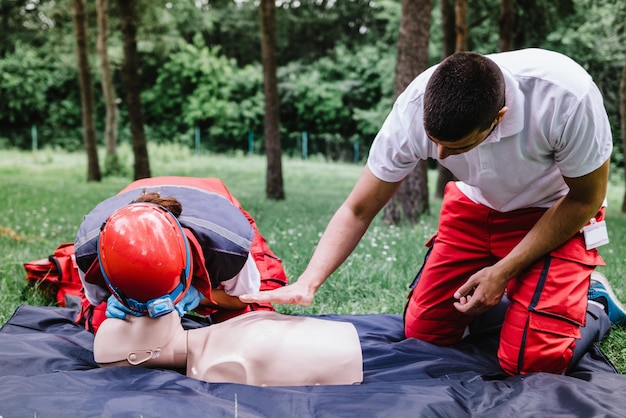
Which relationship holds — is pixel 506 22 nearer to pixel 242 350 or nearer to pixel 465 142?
pixel 465 142

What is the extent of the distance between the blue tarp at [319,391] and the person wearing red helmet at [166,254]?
0.28m

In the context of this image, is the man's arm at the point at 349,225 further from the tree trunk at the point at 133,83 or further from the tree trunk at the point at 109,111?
the tree trunk at the point at 109,111

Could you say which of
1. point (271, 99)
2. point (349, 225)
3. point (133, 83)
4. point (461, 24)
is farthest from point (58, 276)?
point (133, 83)

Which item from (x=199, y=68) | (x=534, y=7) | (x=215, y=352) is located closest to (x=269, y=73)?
(x=534, y=7)

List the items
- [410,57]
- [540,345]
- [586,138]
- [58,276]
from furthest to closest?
[410,57] < [58,276] < [540,345] < [586,138]

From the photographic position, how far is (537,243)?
8.33ft

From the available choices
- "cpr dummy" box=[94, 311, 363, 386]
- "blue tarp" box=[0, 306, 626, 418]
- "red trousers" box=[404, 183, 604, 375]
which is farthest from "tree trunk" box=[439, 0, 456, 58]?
"cpr dummy" box=[94, 311, 363, 386]

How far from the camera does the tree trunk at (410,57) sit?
6723mm

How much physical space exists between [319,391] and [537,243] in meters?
1.17

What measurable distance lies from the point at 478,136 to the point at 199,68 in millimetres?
27378

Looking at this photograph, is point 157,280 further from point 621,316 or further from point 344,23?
point 344,23

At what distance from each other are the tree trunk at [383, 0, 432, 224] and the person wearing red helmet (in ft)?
13.6

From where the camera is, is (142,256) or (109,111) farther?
(109,111)

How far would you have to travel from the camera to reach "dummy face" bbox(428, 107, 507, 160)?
6.78ft
